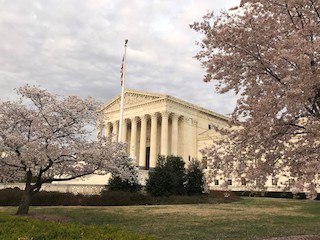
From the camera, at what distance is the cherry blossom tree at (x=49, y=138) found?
703 inches

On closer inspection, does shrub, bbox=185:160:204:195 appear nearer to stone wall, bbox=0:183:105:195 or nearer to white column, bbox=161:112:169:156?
stone wall, bbox=0:183:105:195

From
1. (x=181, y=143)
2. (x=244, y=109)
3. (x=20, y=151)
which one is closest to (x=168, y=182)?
(x=20, y=151)

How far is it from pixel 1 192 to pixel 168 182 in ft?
48.6

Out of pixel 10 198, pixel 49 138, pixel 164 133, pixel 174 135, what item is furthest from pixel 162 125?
pixel 49 138

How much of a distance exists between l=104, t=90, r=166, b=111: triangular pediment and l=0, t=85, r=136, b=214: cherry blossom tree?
53480 mm

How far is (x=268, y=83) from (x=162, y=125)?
61.6m

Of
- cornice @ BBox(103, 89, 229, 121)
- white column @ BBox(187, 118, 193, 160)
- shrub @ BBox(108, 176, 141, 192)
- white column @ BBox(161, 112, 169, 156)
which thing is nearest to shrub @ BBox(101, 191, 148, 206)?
shrub @ BBox(108, 176, 141, 192)

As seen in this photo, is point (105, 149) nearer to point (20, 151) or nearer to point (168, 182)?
point (20, 151)

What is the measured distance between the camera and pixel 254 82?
12.4 meters

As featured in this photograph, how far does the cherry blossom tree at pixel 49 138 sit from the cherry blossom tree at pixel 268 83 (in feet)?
27.7

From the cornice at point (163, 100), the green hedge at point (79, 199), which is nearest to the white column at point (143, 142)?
the cornice at point (163, 100)

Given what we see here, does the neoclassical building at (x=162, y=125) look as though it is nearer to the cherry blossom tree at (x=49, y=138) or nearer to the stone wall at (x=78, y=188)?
the stone wall at (x=78, y=188)

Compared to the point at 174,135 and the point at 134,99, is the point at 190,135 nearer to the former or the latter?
the point at 174,135

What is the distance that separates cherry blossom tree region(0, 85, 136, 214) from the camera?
17.9 meters
